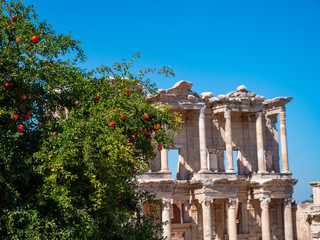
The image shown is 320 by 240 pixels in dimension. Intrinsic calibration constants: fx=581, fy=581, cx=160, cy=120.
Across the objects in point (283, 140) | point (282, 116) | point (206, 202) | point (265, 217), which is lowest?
point (265, 217)

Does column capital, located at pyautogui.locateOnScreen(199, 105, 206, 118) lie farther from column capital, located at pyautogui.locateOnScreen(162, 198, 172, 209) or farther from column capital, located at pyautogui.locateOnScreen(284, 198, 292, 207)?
column capital, located at pyautogui.locateOnScreen(284, 198, 292, 207)

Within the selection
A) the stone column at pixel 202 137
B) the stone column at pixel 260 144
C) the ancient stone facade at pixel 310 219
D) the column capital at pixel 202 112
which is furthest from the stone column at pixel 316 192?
the column capital at pixel 202 112

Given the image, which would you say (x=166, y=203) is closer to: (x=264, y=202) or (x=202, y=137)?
(x=202, y=137)

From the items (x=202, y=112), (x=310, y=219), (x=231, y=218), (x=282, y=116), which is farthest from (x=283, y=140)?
(x=231, y=218)

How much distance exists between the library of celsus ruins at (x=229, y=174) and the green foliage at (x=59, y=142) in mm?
13980

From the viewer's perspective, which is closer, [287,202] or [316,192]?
[316,192]

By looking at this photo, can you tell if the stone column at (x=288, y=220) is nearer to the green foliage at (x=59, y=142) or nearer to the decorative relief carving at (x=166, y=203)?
the decorative relief carving at (x=166, y=203)

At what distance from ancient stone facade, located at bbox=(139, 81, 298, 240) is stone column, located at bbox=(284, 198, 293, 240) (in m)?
0.03

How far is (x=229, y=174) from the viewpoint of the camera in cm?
2875

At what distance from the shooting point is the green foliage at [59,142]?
10.8 m

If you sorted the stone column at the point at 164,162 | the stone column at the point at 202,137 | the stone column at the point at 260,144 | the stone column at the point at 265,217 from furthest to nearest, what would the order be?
the stone column at the point at 260,144, the stone column at the point at 265,217, the stone column at the point at 202,137, the stone column at the point at 164,162

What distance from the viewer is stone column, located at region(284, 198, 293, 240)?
98.2ft

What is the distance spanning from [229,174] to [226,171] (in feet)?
1.00

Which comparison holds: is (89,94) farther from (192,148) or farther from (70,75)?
(192,148)
